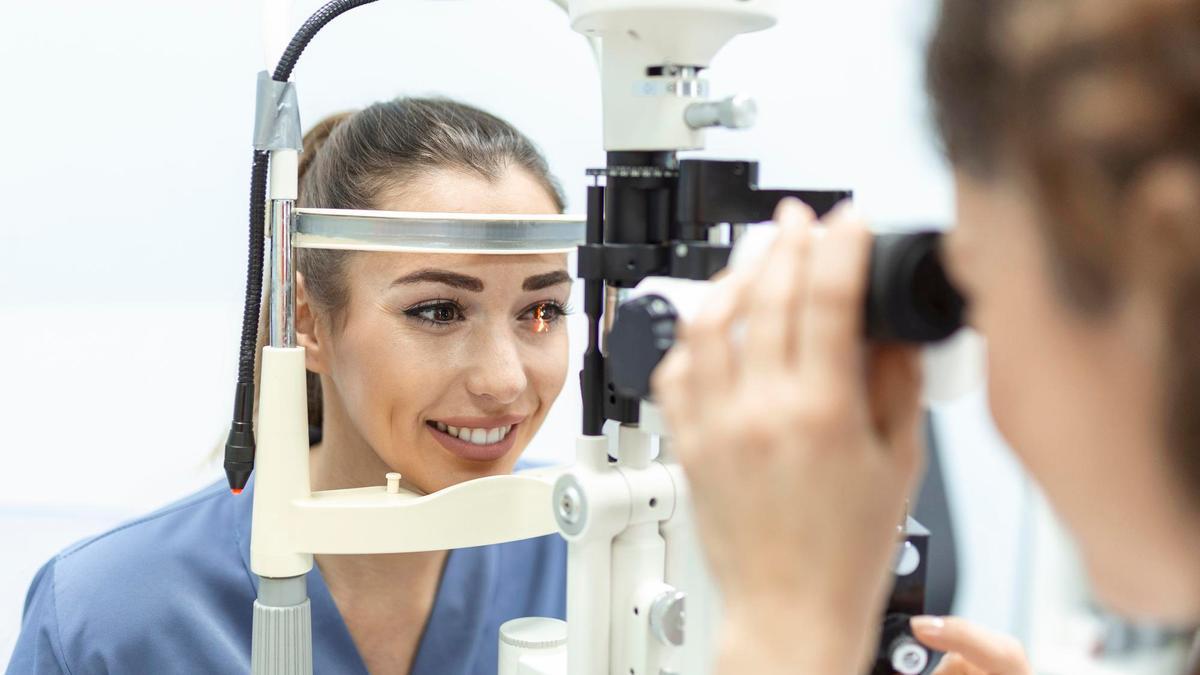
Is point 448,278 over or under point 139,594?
over

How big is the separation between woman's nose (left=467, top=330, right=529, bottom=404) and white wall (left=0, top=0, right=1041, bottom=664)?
0.69m

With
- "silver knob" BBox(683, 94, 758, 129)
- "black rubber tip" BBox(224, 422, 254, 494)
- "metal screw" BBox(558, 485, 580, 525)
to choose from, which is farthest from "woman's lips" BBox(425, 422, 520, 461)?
"silver knob" BBox(683, 94, 758, 129)

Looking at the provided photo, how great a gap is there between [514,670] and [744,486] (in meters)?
0.64

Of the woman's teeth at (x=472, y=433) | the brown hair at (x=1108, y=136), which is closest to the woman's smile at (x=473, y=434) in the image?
the woman's teeth at (x=472, y=433)

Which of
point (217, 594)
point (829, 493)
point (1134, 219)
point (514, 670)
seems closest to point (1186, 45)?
point (1134, 219)

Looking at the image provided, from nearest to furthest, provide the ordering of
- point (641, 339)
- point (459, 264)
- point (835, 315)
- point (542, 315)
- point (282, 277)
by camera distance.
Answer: point (835, 315) → point (641, 339) → point (282, 277) → point (459, 264) → point (542, 315)

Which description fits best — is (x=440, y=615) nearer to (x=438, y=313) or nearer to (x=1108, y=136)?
(x=438, y=313)

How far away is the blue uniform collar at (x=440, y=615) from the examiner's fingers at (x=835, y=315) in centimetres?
92

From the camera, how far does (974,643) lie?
0.86m

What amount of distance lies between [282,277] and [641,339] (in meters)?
0.50

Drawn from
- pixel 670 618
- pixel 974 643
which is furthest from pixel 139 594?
pixel 974 643

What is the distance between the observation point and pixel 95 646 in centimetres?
119

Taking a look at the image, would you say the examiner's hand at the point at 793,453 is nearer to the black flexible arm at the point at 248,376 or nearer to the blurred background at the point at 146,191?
the black flexible arm at the point at 248,376

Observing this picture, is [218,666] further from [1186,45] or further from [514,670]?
[1186,45]
